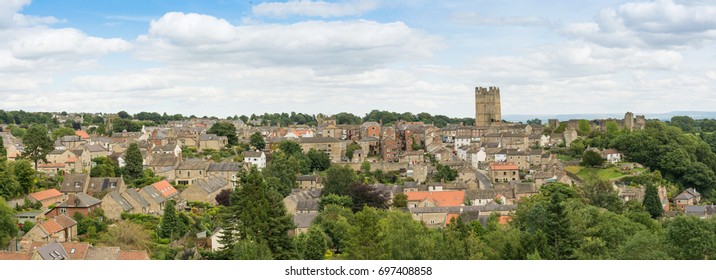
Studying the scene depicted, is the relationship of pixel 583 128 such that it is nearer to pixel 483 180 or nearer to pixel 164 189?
pixel 483 180

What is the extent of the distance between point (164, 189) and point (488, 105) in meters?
37.6

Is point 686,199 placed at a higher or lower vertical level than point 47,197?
lower

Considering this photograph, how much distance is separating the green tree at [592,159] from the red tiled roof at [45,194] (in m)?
29.8

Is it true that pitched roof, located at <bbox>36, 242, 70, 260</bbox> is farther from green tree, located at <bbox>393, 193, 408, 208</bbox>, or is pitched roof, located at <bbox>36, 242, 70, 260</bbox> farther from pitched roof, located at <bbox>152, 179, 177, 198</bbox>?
green tree, located at <bbox>393, 193, 408, 208</bbox>

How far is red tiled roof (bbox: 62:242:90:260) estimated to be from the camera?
17.6m

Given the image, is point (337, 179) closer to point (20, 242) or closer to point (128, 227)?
point (128, 227)

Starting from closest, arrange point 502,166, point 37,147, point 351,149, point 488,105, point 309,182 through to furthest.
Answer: point 37,147 → point 309,182 → point 502,166 → point 351,149 → point 488,105

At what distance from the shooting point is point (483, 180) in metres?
39.5

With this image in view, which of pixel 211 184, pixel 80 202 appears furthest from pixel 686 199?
pixel 80 202

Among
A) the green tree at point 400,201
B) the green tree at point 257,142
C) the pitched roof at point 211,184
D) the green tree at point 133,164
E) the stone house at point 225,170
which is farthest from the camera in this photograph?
the green tree at point 257,142

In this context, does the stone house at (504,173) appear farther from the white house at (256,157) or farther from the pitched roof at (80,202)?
the pitched roof at (80,202)

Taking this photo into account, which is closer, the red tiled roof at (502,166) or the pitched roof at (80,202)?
the pitched roof at (80,202)

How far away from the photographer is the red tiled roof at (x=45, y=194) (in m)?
27.5

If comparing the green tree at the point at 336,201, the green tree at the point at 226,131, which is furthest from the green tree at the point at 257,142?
the green tree at the point at 336,201
